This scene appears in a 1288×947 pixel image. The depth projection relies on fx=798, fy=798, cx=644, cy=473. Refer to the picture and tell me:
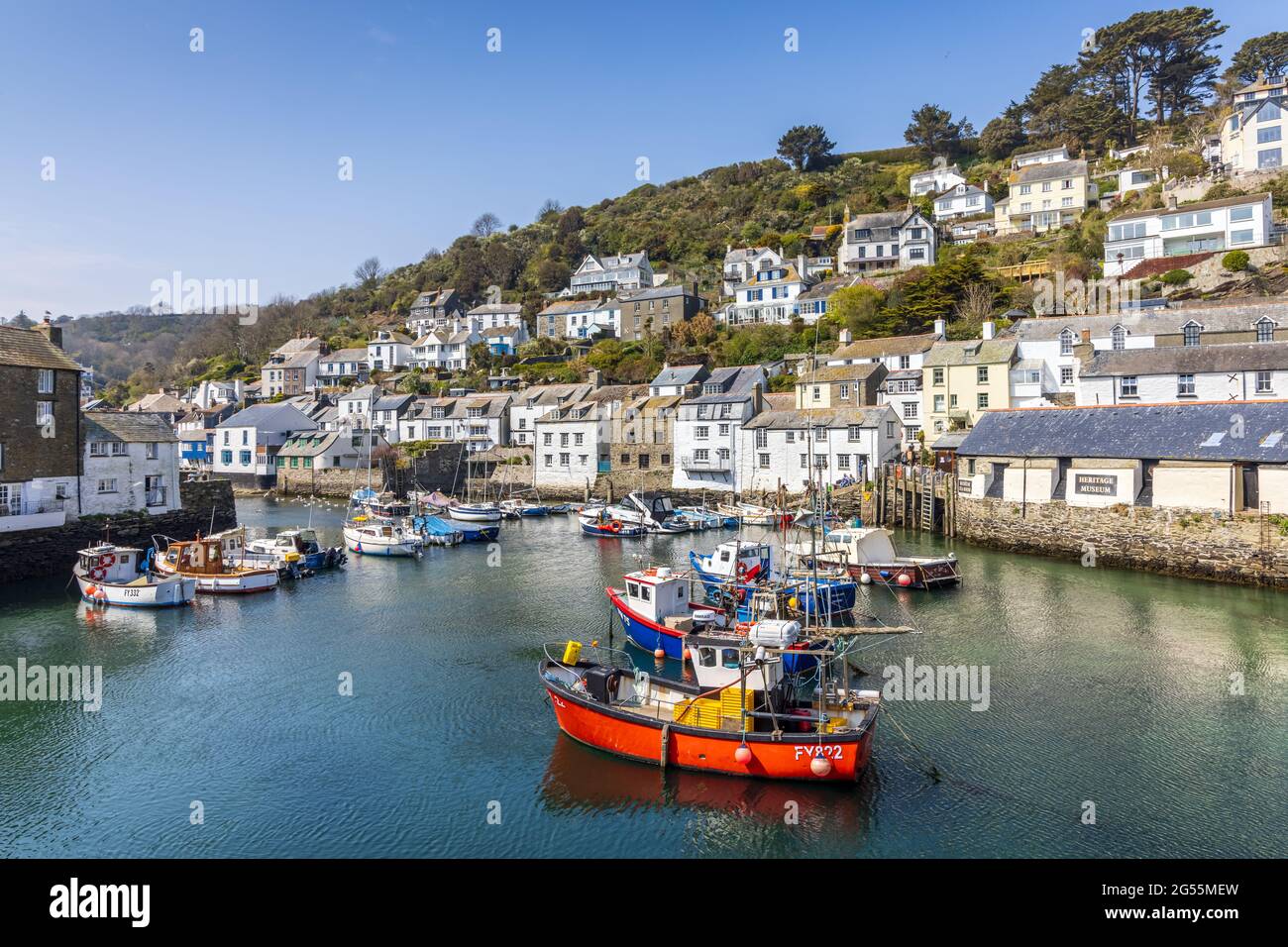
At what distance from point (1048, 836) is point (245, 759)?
16683 mm

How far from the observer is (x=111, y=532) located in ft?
132

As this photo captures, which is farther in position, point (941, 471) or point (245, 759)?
point (941, 471)

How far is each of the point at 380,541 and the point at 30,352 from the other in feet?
60.5

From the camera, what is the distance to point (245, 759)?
1808 cm

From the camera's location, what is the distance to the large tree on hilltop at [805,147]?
130 meters

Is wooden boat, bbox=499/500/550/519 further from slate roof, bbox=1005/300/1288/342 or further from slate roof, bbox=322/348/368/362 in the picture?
slate roof, bbox=322/348/368/362

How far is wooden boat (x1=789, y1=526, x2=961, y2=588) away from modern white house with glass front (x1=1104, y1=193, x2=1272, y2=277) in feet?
142

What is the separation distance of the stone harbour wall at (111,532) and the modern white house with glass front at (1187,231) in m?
67.3

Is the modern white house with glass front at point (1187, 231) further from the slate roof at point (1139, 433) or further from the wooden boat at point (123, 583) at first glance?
the wooden boat at point (123, 583)

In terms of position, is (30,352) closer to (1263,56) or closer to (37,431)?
(37,431)

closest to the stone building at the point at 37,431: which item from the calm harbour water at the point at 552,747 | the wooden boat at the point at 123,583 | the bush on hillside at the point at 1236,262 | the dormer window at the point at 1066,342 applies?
the wooden boat at the point at 123,583

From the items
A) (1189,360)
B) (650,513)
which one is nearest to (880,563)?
(650,513)

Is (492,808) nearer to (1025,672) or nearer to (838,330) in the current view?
(1025,672)
